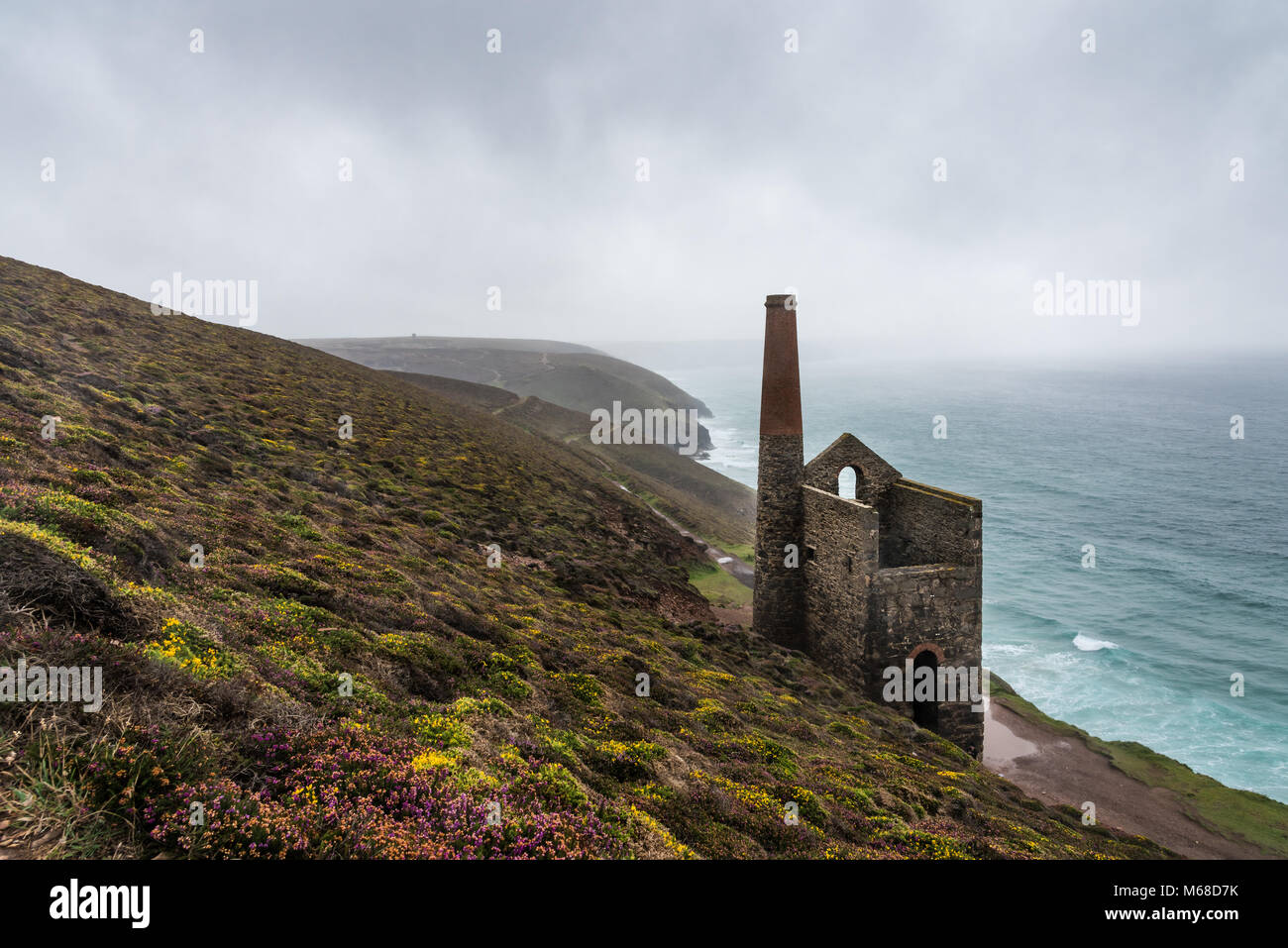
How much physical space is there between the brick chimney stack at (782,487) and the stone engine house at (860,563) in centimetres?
4

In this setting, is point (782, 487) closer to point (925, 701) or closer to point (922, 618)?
point (922, 618)

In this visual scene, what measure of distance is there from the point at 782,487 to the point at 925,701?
8.14 meters

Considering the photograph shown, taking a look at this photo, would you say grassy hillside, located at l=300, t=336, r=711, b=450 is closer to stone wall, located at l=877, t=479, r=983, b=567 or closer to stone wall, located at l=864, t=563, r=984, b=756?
stone wall, located at l=877, t=479, r=983, b=567

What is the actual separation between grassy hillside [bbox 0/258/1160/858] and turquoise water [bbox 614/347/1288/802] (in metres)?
22.1

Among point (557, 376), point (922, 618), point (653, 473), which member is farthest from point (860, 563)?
point (557, 376)

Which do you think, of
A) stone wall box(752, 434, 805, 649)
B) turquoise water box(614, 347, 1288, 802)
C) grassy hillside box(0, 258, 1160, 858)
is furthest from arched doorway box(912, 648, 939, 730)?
turquoise water box(614, 347, 1288, 802)

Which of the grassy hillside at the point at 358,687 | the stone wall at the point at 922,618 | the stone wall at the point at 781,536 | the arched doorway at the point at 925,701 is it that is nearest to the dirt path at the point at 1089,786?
the arched doorway at the point at 925,701

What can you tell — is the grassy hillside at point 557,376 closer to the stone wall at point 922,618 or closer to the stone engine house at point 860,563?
the stone engine house at point 860,563

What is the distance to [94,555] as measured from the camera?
7734 millimetres

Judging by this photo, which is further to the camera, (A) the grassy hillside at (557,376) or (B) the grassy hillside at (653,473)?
(A) the grassy hillside at (557,376)

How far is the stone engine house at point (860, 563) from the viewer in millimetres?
18562

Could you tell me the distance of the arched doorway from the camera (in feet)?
62.0

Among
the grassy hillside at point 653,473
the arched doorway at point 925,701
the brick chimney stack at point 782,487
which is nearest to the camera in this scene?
the arched doorway at point 925,701

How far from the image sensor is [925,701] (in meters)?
19.2
